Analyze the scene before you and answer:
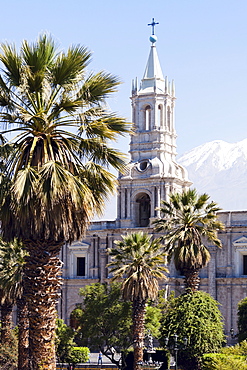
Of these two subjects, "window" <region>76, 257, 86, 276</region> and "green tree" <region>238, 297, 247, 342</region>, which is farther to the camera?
"window" <region>76, 257, 86, 276</region>

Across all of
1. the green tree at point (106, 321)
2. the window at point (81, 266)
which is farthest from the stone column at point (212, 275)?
the window at point (81, 266)

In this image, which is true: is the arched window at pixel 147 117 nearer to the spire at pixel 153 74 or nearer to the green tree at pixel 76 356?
the spire at pixel 153 74

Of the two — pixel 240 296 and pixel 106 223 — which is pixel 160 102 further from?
pixel 240 296

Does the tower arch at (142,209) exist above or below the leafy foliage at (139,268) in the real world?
above

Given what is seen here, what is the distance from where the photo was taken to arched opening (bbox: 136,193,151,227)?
217 ft

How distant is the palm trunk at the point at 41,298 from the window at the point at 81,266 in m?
49.7

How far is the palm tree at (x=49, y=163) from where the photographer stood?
64.4ft

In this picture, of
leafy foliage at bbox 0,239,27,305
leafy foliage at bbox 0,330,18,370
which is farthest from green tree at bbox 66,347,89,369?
leafy foliage at bbox 0,239,27,305

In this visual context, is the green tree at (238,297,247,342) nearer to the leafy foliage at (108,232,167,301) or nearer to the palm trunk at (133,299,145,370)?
the leafy foliage at (108,232,167,301)

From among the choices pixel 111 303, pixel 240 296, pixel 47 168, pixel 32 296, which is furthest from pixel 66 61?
pixel 240 296

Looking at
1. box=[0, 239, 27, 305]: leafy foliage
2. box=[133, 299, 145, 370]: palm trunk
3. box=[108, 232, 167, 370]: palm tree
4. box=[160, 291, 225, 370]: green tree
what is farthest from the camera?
box=[0, 239, 27, 305]: leafy foliage

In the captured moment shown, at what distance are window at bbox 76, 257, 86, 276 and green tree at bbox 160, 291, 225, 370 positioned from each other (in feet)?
96.8

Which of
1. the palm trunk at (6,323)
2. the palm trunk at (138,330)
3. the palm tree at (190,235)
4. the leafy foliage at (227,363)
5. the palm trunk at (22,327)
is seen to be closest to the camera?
the leafy foliage at (227,363)

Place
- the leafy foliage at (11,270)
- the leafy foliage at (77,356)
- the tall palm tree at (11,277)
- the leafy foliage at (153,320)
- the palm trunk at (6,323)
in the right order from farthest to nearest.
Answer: the leafy foliage at (77,356) < the leafy foliage at (153,320) < the palm trunk at (6,323) < the leafy foliage at (11,270) < the tall palm tree at (11,277)
